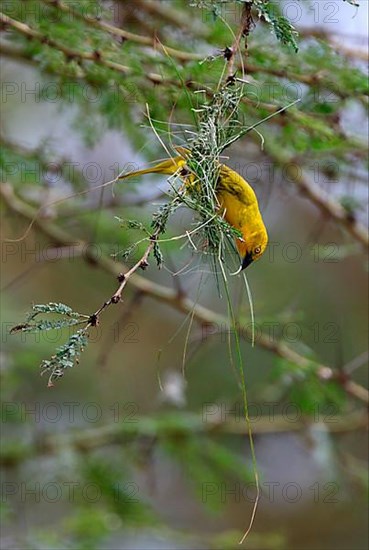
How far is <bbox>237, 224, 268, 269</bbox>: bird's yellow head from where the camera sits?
871mm

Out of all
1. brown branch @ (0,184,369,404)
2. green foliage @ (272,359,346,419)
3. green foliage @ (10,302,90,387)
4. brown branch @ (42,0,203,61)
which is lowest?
green foliage @ (272,359,346,419)

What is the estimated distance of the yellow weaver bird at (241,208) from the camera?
85cm

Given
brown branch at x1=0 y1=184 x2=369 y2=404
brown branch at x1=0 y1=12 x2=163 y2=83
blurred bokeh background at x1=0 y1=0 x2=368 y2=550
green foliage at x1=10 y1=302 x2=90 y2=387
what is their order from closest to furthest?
green foliage at x1=10 y1=302 x2=90 y2=387, brown branch at x1=0 y1=12 x2=163 y2=83, blurred bokeh background at x1=0 y1=0 x2=368 y2=550, brown branch at x1=0 y1=184 x2=369 y2=404

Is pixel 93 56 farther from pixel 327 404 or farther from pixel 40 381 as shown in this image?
pixel 40 381

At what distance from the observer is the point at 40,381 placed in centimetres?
339

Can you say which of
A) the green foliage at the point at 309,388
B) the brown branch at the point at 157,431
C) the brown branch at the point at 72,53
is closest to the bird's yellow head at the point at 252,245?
the brown branch at the point at 72,53

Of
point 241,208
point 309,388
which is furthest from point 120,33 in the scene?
point 309,388

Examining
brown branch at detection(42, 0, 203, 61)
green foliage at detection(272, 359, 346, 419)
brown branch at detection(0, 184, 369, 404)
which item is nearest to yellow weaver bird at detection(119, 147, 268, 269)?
brown branch at detection(42, 0, 203, 61)

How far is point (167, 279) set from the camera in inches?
128

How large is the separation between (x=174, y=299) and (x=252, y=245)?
80 centimetres

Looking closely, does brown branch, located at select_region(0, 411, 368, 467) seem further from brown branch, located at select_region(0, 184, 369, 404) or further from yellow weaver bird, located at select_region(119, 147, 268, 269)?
yellow weaver bird, located at select_region(119, 147, 268, 269)

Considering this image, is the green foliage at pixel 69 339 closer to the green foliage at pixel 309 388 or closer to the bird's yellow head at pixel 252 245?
the bird's yellow head at pixel 252 245

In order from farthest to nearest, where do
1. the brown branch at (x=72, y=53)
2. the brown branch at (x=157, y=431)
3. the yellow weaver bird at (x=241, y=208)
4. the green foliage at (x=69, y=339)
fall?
the brown branch at (x=157, y=431) < the brown branch at (x=72, y=53) < the yellow weaver bird at (x=241, y=208) < the green foliage at (x=69, y=339)

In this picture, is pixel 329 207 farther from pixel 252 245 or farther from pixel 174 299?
pixel 252 245
